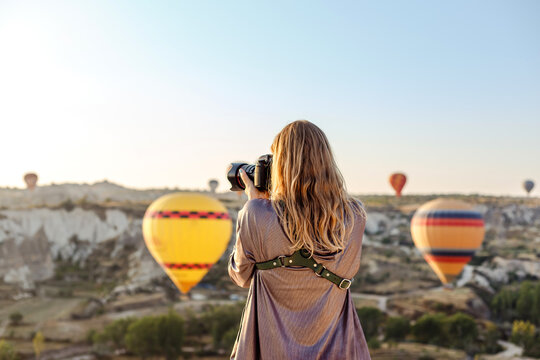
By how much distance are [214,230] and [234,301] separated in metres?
9.80

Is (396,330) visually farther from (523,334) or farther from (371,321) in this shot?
(523,334)

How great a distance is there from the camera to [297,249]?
1603 mm

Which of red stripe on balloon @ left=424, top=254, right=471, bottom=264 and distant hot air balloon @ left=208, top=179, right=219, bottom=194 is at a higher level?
distant hot air balloon @ left=208, top=179, right=219, bottom=194

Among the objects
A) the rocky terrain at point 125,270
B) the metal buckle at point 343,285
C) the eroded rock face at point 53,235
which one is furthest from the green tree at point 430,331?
the metal buckle at point 343,285

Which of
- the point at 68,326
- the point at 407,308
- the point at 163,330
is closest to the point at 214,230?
the point at 163,330

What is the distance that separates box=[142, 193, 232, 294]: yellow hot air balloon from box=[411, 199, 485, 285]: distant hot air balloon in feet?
19.0

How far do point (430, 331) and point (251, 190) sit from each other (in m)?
18.7

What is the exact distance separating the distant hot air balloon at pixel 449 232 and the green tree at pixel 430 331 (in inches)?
110

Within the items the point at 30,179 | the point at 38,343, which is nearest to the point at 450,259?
the point at 38,343

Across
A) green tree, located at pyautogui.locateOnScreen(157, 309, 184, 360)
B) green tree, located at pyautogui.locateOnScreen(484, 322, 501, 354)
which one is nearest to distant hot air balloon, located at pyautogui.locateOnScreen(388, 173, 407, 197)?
green tree, located at pyautogui.locateOnScreen(484, 322, 501, 354)

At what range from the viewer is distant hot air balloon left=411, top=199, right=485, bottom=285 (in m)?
16.5

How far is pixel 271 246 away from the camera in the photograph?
1.61 metres

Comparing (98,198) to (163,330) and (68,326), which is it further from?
(163,330)

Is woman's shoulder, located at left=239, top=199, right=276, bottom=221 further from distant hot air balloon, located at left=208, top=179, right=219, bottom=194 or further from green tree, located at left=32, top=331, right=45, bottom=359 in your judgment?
distant hot air balloon, located at left=208, top=179, right=219, bottom=194
